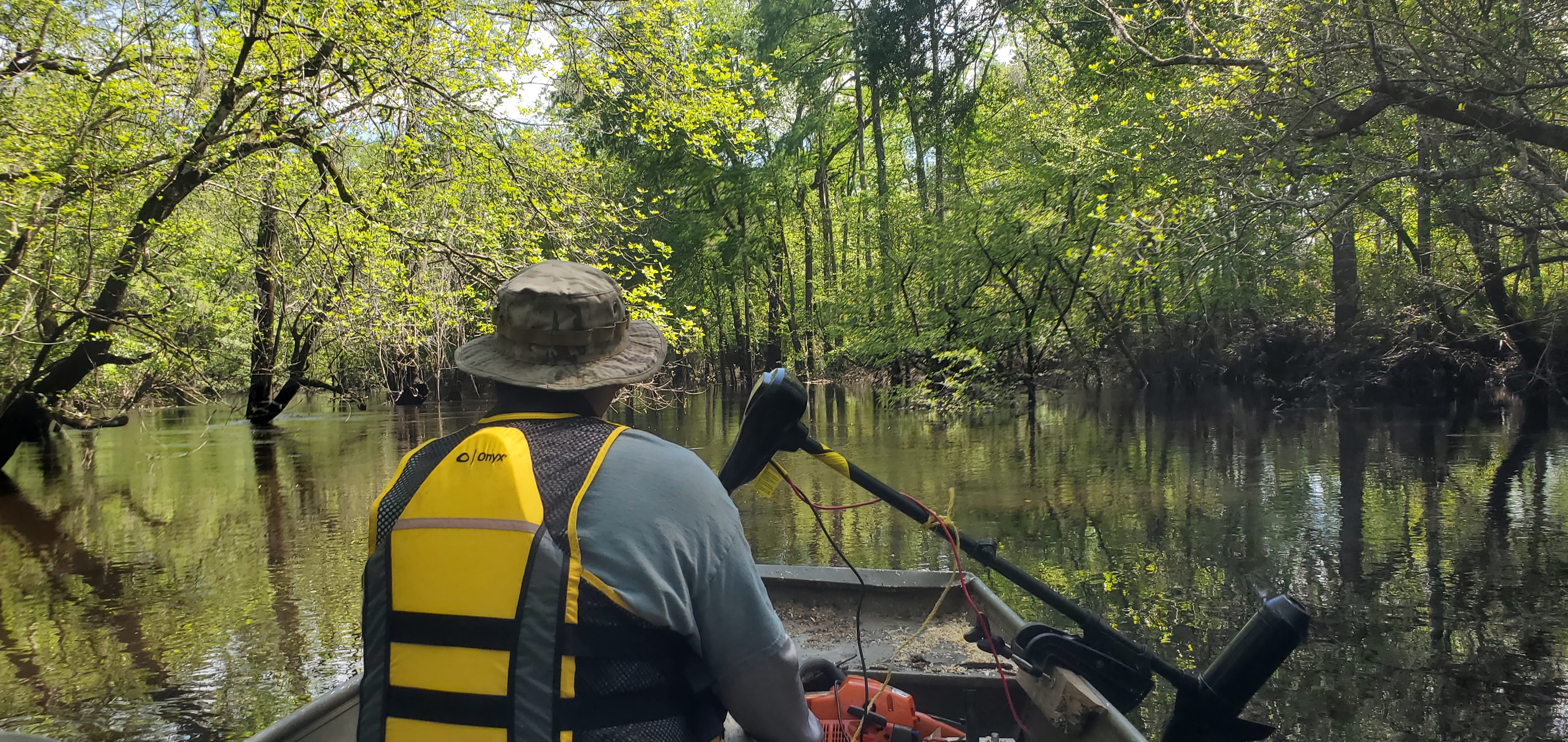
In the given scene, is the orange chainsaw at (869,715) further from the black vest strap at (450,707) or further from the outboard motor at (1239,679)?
the black vest strap at (450,707)

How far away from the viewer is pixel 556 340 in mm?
1800

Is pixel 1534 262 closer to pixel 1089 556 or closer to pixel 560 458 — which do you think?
pixel 1089 556

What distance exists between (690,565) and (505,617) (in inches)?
12.1

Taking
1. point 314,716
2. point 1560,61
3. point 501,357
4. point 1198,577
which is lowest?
point 1198,577

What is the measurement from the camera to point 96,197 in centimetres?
789

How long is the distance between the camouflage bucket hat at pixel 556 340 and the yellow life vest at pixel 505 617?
120 mm

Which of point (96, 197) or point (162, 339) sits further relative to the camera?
point (162, 339)

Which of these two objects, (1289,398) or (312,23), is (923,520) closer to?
(312,23)

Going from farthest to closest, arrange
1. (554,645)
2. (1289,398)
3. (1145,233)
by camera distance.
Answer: (1289,398)
(1145,233)
(554,645)

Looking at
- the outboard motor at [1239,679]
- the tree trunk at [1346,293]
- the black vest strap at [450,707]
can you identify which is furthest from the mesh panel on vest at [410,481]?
the tree trunk at [1346,293]

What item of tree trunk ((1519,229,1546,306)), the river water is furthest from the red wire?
tree trunk ((1519,229,1546,306))

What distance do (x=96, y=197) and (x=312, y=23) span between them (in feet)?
7.43

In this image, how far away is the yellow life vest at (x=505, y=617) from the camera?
61.3 inches

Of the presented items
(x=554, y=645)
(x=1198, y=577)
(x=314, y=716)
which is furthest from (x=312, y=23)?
(x=1198, y=577)
